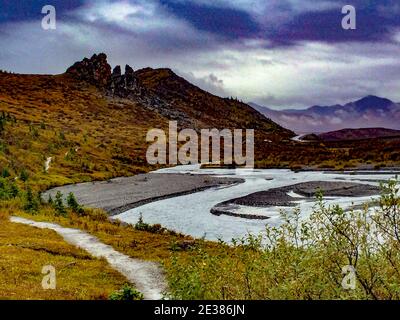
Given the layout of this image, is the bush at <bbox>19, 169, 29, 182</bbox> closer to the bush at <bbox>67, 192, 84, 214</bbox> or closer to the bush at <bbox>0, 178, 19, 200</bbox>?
the bush at <bbox>0, 178, 19, 200</bbox>

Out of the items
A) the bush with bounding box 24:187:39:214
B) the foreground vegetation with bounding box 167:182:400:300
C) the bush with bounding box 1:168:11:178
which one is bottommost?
the bush with bounding box 24:187:39:214

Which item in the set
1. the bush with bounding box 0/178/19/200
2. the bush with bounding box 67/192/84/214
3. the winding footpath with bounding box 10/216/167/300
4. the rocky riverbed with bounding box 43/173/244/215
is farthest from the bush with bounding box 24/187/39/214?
the rocky riverbed with bounding box 43/173/244/215

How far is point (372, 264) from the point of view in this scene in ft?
40.0

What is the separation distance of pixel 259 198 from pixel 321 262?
1751 inches

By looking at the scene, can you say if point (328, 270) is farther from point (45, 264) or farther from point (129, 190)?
point (129, 190)

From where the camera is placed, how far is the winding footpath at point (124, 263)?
21.8m

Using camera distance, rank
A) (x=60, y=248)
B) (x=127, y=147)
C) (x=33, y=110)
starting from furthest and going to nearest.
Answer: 1. (x=33, y=110)
2. (x=127, y=147)
3. (x=60, y=248)

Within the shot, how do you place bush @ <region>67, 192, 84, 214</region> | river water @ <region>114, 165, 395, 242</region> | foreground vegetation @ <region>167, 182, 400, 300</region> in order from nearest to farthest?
foreground vegetation @ <region>167, 182, 400, 300</region> < river water @ <region>114, 165, 395, 242</region> < bush @ <region>67, 192, 84, 214</region>

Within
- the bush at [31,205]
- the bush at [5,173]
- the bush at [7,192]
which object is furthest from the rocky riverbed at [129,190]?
the bush at [31,205]

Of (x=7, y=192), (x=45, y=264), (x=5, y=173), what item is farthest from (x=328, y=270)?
(x=5, y=173)

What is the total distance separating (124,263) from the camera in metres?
27.7

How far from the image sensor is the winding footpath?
21778 mm
